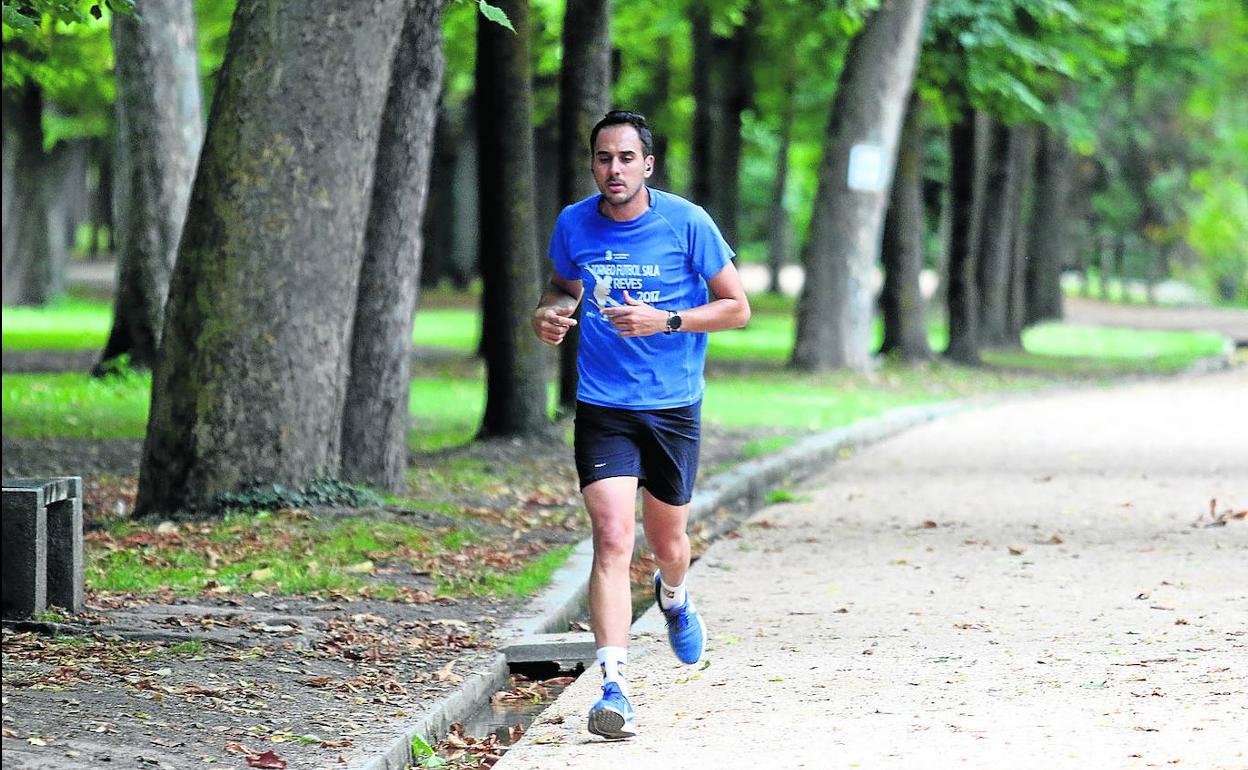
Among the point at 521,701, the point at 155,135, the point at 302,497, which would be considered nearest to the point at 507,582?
the point at 302,497

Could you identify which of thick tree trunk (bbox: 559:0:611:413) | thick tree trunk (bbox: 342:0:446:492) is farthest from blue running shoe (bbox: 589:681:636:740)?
thick tree trunk (bbox: 559:0:611:413)

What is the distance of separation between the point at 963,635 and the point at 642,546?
3948 mm

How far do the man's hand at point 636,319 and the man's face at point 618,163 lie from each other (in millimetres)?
364

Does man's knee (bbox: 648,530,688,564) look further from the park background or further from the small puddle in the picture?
the park background

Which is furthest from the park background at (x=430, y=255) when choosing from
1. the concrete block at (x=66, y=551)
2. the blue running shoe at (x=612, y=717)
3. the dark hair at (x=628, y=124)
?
the dark hair at (x=628, y=124)

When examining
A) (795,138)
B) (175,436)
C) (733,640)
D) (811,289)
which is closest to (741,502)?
(175,436)

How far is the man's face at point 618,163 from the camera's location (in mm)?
6676

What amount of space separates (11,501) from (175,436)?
2.86 meters

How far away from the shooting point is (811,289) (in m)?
25.5

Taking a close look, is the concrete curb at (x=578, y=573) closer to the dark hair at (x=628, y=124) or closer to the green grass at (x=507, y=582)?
the green grass at (x=507, y=582)

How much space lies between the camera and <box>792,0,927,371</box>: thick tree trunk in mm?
24922

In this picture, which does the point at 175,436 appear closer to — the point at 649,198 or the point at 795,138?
the point at 649,198

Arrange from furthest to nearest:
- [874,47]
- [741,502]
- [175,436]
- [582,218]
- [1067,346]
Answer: [1067,346]
[874,47]
[741,502]
[175,436]
[582,218]

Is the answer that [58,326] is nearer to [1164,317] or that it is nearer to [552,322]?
[552,322]
